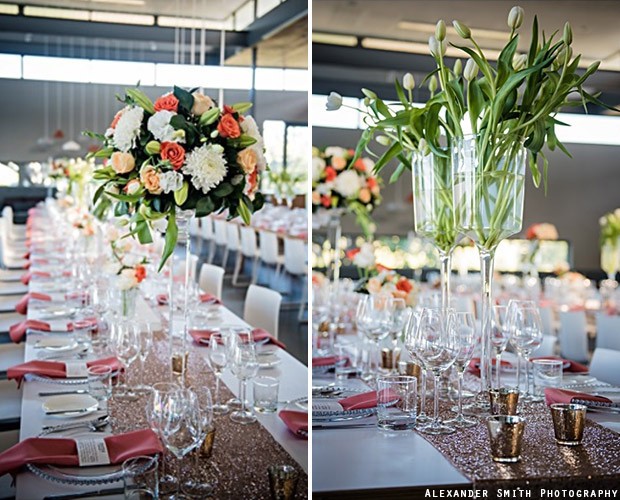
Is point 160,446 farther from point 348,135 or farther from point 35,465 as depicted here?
point 348,135

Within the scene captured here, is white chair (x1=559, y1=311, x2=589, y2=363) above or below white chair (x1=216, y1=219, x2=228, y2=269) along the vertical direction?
below

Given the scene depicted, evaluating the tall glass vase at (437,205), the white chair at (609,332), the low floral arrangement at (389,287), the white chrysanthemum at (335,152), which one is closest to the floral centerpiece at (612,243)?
the white chair at (609,332)

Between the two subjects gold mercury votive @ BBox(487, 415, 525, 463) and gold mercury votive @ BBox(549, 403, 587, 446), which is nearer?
gold mercury votive @ BBox(487, 415, 525, 463)

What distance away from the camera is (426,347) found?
71.2 inches

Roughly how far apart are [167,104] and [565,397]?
1.36m

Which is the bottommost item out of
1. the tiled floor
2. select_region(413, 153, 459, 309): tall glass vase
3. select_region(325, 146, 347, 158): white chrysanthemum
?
the tiled floor

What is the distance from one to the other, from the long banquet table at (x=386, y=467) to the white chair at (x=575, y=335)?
9.97 ft

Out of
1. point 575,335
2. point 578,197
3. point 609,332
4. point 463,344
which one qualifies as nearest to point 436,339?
point 463,344

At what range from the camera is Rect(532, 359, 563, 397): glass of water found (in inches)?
92.0

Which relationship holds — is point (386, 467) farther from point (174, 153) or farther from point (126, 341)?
point (174, 153)

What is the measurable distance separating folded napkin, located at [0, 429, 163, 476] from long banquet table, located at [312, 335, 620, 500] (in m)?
0.36

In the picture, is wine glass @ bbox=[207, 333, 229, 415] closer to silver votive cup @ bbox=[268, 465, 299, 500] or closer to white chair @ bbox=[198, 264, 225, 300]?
silver votive cup @ bbox=[268, 465, 299, 500]

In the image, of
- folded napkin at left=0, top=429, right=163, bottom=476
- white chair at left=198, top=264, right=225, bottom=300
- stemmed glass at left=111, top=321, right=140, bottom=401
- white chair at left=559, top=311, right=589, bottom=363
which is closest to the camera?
folded napkin at left=0, top=429, right=163, bottom=476

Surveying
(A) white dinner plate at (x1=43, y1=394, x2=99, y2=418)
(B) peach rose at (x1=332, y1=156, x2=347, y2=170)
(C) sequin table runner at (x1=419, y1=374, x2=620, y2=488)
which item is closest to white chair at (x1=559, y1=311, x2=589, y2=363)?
(B) peach rose at (x1=332, y1=156, x2=347, y2=170)
